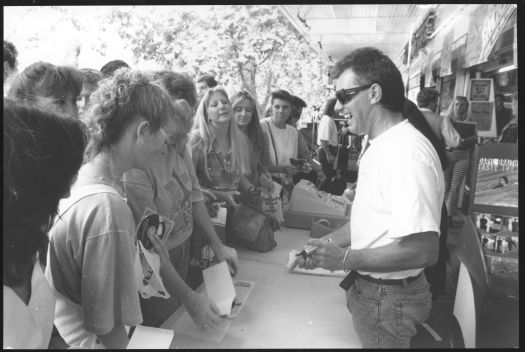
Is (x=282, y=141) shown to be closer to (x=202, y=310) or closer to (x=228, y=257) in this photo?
(x=228, y=257)

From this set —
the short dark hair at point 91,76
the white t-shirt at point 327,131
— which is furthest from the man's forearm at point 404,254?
the white t-shirt at point 327,131

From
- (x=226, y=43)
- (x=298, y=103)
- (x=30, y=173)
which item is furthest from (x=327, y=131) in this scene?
(x=30, y=173)

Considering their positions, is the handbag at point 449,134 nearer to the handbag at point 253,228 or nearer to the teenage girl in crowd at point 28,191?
the handbag at point 253,228

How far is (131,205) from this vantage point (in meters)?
1.08

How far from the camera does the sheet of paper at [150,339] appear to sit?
2.42ft

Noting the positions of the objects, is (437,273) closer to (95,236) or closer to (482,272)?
(482,272)

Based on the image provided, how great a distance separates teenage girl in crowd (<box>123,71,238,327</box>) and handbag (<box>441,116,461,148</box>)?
8.66 ft

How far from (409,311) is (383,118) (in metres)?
0.50

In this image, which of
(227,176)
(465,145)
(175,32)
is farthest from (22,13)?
(465,145)

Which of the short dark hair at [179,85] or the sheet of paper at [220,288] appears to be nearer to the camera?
the sheet of paper at [220,288]

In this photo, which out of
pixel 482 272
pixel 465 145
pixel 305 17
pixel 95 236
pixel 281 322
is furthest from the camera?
pixel 465 145

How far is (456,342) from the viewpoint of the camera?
0.97 metres

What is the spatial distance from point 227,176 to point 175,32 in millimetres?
837

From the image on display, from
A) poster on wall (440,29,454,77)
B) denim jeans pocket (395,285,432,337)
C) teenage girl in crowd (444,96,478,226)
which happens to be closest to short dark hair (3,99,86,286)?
denim jeans pocket (395,285,432,337)
